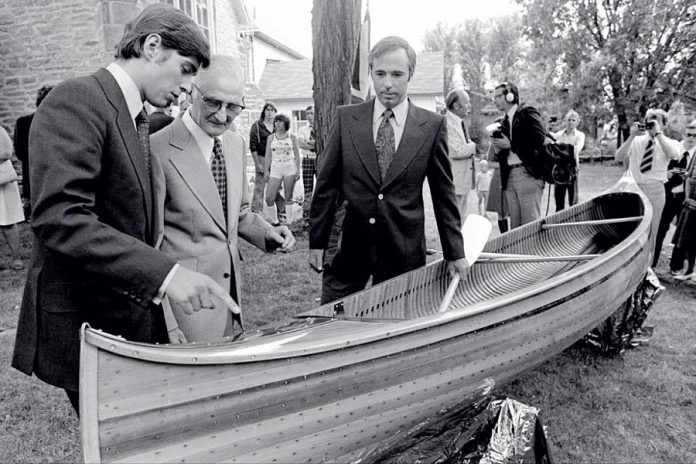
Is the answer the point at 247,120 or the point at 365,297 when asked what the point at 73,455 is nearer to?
the point at 365,297

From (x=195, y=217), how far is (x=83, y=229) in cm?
78

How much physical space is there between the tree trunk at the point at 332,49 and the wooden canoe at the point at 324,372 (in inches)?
141

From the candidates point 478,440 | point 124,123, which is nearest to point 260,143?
point 478,440

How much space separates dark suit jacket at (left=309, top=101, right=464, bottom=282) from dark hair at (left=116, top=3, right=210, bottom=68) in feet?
4.55

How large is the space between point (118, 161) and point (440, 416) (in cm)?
167

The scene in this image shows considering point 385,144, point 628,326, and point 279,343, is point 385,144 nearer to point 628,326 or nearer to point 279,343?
point 279,343

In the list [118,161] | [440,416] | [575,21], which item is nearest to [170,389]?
[118,161]

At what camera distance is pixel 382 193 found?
286cm

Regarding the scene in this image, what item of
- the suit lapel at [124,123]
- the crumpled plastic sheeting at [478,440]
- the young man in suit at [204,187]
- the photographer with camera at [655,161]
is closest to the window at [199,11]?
the photographer with camera at [655,161]

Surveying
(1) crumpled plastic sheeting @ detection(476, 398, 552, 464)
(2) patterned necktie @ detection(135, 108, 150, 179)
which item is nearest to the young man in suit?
(2) patterned necktie @ detection(135, 108, 150, 179)

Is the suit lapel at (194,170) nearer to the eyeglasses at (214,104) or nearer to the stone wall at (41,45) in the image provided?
the eyeglasses at (214,104)

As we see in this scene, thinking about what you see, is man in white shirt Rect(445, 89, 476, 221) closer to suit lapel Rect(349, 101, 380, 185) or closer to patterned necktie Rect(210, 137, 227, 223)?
suit lapel Rect(349, 101, 380, 185)

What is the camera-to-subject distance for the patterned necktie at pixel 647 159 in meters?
6.46

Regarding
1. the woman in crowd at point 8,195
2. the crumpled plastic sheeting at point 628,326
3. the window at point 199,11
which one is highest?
the window at point 199,11
